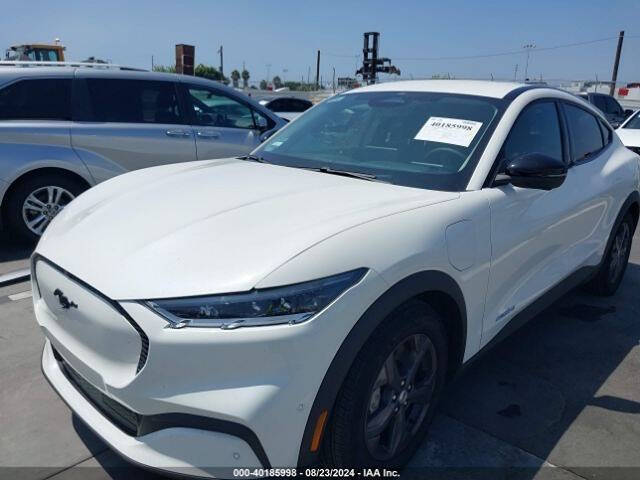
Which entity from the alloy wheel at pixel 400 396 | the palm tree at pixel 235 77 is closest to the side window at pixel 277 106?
the alloy wheel at pixel 400 396

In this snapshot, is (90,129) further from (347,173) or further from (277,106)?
(277,106)

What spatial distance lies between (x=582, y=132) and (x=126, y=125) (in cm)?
436

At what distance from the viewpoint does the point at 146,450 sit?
6.09ft

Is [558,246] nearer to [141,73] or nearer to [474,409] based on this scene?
[474,409]

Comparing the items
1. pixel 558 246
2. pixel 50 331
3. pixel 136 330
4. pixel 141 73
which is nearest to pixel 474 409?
pixel 558 246

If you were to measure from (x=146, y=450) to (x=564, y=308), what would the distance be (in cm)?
363

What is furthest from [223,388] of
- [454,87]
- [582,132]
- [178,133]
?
[178,133]

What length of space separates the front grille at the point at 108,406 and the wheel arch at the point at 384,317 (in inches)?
23.4

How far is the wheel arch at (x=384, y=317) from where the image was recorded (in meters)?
1.85

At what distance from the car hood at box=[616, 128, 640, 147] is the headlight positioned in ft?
28.3

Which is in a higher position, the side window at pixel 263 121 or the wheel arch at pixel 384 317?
the side window at pixel 263 121

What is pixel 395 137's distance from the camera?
317 cm

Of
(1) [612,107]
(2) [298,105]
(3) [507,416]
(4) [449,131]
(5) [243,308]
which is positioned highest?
(4) [449,131]

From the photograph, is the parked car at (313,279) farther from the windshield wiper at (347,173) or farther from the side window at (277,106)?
the side window at (277,106)
